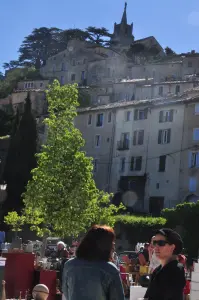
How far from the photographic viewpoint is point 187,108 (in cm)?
5381

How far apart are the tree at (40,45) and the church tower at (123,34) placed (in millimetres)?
12197

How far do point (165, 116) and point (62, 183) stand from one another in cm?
3151

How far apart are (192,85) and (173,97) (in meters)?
15.6

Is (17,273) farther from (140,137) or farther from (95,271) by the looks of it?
(140,137)

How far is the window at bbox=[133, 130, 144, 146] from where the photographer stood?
2237 inches

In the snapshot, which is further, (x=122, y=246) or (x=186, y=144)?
(x=186, y=144)

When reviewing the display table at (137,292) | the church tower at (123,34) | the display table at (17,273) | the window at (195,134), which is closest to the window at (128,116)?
the window at (195,134)

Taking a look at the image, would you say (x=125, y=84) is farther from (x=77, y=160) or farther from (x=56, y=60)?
(x=77, y=160)

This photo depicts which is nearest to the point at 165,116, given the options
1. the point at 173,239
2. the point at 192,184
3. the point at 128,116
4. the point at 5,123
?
the point at 128,116

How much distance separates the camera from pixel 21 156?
5328 centimetres

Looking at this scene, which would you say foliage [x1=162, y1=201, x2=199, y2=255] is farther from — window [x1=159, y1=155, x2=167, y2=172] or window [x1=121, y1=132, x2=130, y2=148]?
window [x1=121, y1=132, x2=130, y2=148]

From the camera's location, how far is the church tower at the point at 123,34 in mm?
125056

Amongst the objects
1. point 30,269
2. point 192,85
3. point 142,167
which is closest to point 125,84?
point 192,85

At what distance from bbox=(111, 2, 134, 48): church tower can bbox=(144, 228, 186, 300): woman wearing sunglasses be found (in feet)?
387
